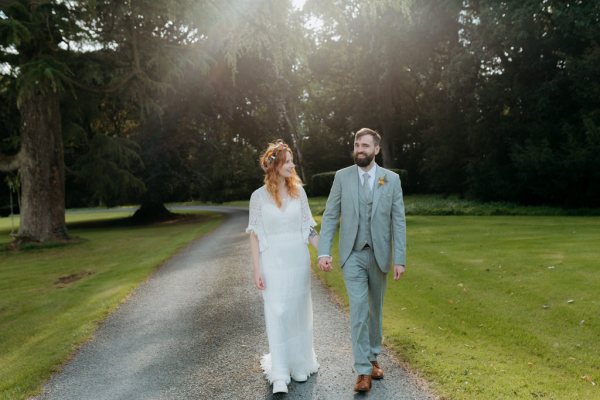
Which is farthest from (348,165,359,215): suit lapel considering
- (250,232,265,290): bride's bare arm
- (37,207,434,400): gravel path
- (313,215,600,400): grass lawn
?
(313,215,600,400): grass lawn

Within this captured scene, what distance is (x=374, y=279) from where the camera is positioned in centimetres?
450

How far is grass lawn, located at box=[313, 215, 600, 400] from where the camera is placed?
4410 mm

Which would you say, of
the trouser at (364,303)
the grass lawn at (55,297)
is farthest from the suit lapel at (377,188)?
the grass lawn at (55,297)

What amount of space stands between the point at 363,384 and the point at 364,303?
0.68 meters

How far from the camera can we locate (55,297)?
941 centimetres

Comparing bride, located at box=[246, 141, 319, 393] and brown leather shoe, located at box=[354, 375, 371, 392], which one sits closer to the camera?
brown leather shoe, located at box=[354, 375, 371, 392]

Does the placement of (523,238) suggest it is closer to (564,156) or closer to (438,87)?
(564,156)

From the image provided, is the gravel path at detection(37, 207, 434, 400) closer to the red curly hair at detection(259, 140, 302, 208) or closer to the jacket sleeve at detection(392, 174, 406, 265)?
the jacket sleeve at detection(392, 174, 406, 265)

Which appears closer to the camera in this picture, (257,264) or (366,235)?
(366,235)

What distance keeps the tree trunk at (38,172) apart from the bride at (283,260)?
633 inches

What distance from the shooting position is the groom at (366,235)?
437 centimetres

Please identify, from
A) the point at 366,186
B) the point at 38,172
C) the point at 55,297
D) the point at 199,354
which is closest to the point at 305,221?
the point at 366,186

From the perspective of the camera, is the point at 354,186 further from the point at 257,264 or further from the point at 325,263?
the point at 257,264

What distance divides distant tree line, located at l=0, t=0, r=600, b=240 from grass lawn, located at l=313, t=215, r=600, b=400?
6998mm
